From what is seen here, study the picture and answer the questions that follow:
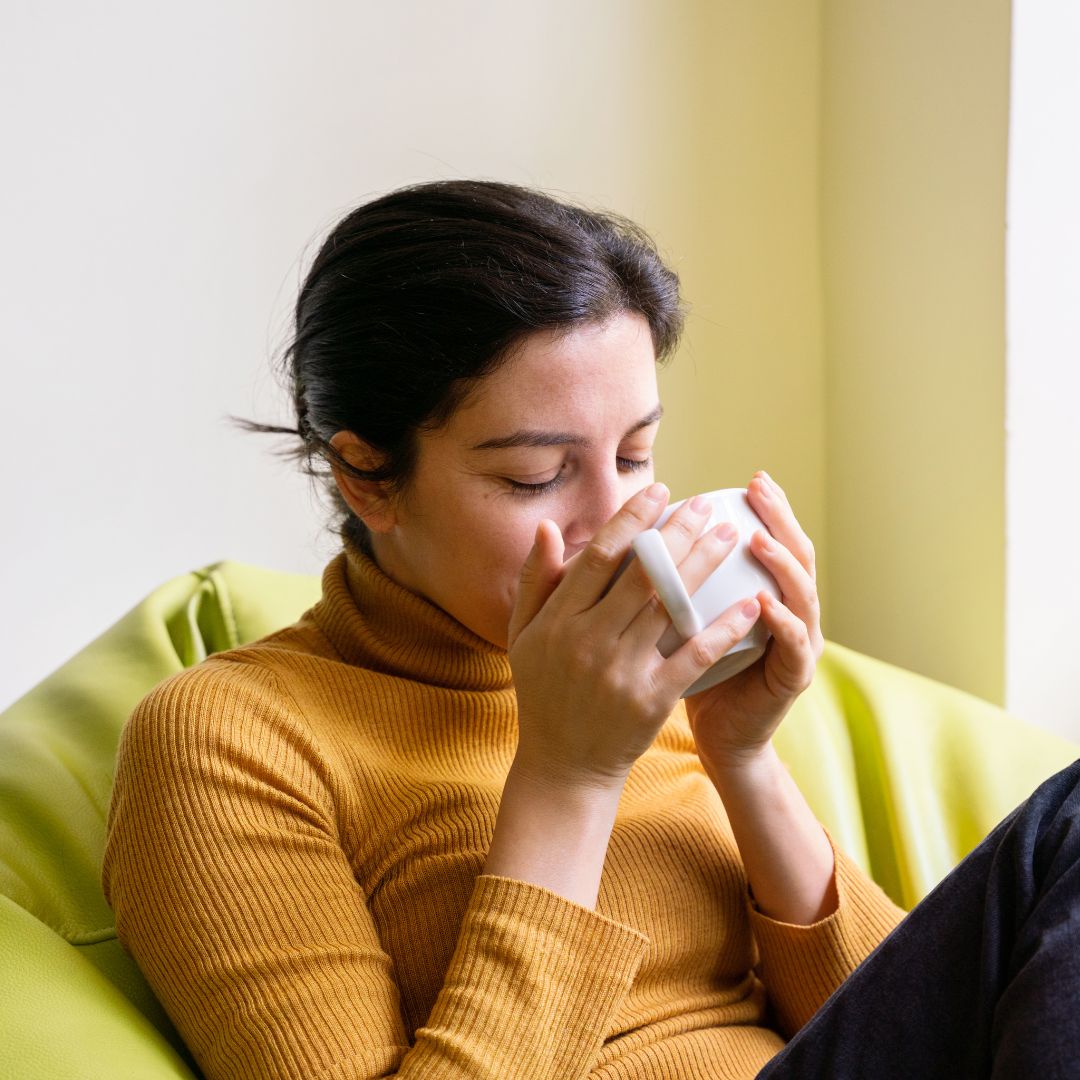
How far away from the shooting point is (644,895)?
98 centimetres

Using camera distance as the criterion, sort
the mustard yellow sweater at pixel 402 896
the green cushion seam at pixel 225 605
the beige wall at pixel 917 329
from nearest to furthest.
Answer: the mustard yellow sweater at pixel 402 896, the green cushion seam at pixel 225 605, the beige wall at pixel 917 329

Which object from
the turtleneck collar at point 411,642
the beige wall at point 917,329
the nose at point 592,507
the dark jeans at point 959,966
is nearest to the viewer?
the dark jeans at point 959,966

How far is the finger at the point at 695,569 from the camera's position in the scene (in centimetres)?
82

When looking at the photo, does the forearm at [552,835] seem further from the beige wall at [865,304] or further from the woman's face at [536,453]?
the beige wall at [865,304]

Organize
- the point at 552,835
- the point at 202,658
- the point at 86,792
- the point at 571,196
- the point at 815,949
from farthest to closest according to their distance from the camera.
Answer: the point at 571,196 → the point at 202,658 → the point at 86,792 → the point at 815,949 → the point at 552,835

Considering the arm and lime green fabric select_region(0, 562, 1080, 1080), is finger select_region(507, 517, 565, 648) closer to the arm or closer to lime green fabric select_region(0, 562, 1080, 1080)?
the arm

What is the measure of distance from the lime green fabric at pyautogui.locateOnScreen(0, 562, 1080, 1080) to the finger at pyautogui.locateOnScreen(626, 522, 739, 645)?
1.60 feet

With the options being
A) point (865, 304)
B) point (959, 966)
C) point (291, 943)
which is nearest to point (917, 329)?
point (865, 304)

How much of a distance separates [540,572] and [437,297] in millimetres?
233

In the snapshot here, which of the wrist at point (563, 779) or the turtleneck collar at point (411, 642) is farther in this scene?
the turtleneck collar at point (411, 642)

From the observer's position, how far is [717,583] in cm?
84

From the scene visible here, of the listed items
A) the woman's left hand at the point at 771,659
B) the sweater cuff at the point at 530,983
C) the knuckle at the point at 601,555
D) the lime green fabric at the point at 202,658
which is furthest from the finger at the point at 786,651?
the lime green fabric at the point at 202,658

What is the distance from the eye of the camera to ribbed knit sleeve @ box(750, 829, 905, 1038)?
3.32 ft

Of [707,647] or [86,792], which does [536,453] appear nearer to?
[707,647]
